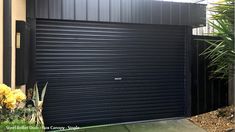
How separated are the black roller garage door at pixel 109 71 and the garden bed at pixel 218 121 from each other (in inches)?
27.6

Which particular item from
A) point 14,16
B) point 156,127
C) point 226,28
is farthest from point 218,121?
point 14,16

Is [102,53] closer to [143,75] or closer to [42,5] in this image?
[143,75]

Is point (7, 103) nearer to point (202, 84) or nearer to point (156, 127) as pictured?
point (156, 127)

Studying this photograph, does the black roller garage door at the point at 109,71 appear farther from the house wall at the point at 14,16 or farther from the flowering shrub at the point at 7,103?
the flowering shrub at the point at 7,103

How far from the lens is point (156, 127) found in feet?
19.6

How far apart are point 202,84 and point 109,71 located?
2.43 metres

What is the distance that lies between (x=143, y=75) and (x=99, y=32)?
140cm

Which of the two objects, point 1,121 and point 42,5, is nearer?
point 1,121

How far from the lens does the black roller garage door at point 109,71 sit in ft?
18.9

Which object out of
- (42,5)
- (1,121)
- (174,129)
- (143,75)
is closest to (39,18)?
(42,5)

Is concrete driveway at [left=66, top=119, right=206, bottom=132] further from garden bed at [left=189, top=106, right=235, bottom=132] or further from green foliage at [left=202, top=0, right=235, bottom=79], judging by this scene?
green foliage at [left=202, top=0, right=235, bottom=79]

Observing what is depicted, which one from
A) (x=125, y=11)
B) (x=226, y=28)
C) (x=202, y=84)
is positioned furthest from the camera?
(x=202, y=84)

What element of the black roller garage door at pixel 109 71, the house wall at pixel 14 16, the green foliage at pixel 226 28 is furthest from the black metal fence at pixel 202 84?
the house wall at pixel 14 16

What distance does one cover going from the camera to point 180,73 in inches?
270
